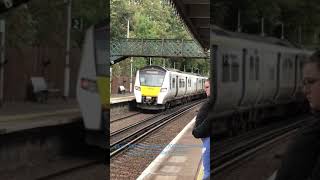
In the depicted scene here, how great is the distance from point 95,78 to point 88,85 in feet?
0.15

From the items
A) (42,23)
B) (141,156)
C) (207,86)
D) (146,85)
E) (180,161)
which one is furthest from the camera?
(146,85)

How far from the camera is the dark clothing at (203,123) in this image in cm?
160

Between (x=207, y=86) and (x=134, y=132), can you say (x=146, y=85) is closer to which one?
(x=134, y=132)

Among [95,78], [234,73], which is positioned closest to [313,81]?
[234,73]

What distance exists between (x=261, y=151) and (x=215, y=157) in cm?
14

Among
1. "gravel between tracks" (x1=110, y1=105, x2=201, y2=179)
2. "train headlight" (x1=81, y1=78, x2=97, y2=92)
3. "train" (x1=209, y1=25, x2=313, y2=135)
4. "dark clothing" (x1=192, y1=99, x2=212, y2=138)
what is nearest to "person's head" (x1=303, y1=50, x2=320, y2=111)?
"train" (x1=209, y1=25, x2=313, y2=135)

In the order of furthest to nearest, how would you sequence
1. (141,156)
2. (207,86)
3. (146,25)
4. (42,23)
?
(141,156) < (146,25) < (42,23) < (207,86)

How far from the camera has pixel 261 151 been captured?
1580 mm

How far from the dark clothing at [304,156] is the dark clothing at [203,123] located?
40 cm

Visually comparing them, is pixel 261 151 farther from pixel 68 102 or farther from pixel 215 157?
pixel 68 102

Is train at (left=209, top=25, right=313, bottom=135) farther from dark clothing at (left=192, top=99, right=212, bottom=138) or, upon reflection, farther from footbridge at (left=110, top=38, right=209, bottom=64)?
footbridge at (left=110, top=38, right=209, bottom=64)

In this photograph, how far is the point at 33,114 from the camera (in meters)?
1.75

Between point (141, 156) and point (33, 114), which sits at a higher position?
point (33, 114)

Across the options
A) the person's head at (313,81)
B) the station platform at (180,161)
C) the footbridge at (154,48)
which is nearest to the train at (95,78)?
the footbridge at (154,48)
